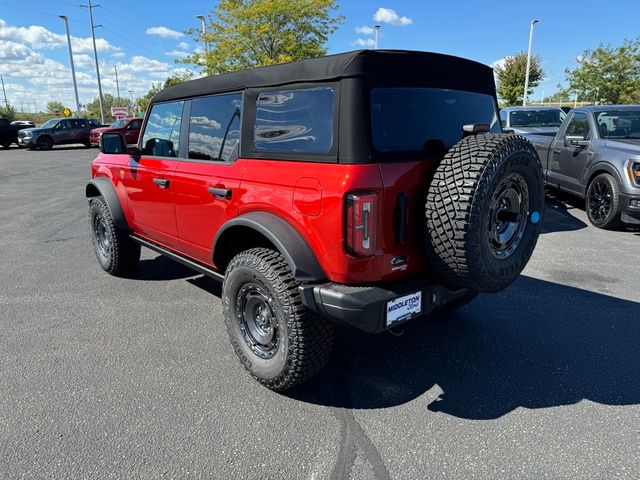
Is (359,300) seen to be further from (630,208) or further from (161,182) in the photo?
(630,208)

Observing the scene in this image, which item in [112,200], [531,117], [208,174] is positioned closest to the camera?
[208,174]

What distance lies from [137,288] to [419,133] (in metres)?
3.31

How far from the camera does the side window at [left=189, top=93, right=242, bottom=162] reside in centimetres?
297

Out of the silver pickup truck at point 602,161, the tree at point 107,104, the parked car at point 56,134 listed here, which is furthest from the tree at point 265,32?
the tree at point 107,104

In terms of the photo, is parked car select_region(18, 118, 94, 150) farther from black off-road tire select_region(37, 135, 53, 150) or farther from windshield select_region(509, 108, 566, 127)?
windshield select_region(509, 108, 566, 127)

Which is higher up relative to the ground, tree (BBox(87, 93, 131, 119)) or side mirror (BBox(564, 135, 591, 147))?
tree (BBox(87, 93, 131, 119))

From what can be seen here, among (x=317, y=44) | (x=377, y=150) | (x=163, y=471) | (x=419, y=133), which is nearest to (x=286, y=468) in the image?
(x=163, y=471)

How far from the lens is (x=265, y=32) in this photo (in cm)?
1923

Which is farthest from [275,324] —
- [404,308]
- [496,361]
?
[496,361]

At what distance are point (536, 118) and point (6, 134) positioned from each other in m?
26.3

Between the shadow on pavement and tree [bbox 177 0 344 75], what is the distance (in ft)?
58.3

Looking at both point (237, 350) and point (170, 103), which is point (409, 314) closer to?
point (237, 350)

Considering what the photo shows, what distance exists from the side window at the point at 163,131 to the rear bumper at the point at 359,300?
1.96m

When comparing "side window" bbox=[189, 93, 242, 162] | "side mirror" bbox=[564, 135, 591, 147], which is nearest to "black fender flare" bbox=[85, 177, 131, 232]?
"side window" bbox=[189, 93, 242, 162]
